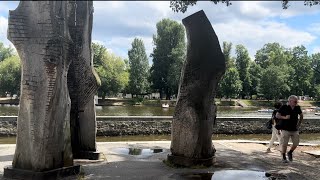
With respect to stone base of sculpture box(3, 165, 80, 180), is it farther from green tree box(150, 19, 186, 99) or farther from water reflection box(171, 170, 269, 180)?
green tree box(150, 19, 186, 99)

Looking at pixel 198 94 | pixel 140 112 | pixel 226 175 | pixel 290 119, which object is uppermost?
pixel 198 94

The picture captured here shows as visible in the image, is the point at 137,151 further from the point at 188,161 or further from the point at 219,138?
the point at 219,138

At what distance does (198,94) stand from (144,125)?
45.8 feet

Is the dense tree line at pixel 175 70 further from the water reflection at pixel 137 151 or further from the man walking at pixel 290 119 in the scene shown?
the man walking at pixel 290 119

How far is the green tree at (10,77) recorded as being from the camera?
6147 centimetres

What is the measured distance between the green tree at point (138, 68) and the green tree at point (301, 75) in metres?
27.2

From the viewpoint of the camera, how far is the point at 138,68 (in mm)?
73375

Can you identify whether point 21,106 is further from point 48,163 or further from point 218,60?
point 218,60

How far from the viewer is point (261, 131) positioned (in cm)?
2614

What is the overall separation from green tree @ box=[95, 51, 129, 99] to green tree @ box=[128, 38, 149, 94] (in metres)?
1.63

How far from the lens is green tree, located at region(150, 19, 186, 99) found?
213ft

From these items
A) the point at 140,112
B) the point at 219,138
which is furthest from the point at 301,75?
the point at 219,138

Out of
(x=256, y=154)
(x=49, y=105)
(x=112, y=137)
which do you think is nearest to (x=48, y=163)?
(x=49, y=105)

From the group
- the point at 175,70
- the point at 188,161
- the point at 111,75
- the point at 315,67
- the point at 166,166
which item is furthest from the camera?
the point at 315,67
